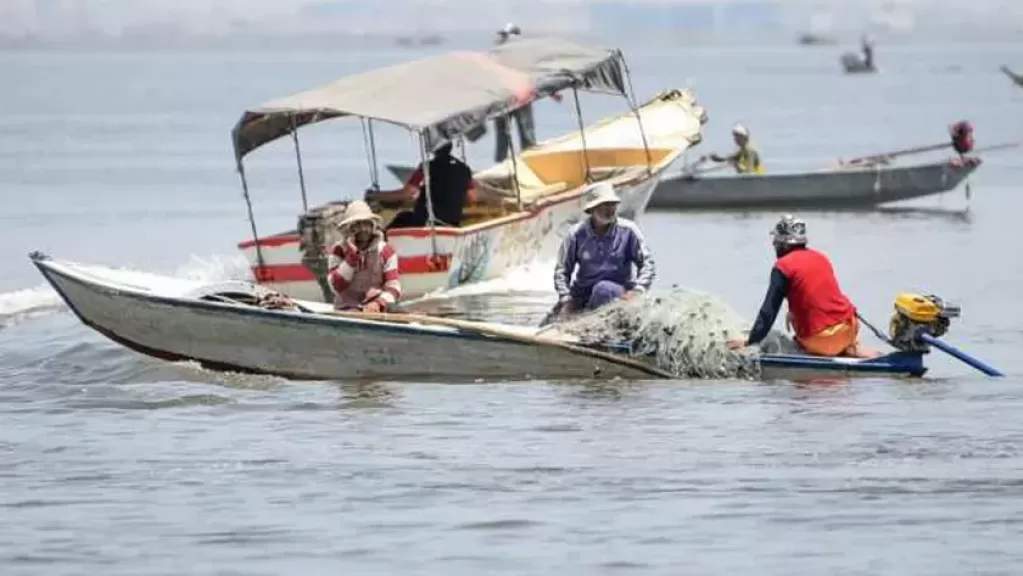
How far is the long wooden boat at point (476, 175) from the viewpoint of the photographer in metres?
20.0

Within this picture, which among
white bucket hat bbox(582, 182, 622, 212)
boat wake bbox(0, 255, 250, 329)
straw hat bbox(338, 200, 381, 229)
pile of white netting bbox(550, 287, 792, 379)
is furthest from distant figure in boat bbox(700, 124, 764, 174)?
pile of white netting bbox(550, 287, 792, 379)

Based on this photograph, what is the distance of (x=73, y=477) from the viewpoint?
13148mm

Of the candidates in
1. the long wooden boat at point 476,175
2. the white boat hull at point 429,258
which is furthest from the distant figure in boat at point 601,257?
the white boat hull at point 429,258

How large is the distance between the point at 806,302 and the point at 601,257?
1.72 meters

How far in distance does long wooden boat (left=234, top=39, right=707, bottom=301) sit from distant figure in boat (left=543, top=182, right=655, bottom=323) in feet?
12.6

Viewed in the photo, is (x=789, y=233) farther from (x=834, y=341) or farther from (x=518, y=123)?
(x=518, y=123)

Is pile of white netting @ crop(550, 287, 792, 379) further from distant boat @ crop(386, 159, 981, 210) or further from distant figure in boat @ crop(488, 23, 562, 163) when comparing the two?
distant boat @ crop(386, 159, 981, 210)

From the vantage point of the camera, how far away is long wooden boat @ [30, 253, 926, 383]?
50.2 ft

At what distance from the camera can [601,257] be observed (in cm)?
1598

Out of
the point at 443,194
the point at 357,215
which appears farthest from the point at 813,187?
the point at 357,215

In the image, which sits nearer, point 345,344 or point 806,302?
point 806,302

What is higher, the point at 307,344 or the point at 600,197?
the point at 600,197

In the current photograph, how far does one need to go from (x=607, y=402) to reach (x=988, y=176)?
1015 inches

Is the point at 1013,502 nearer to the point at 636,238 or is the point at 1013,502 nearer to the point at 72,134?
the point at 636,238
